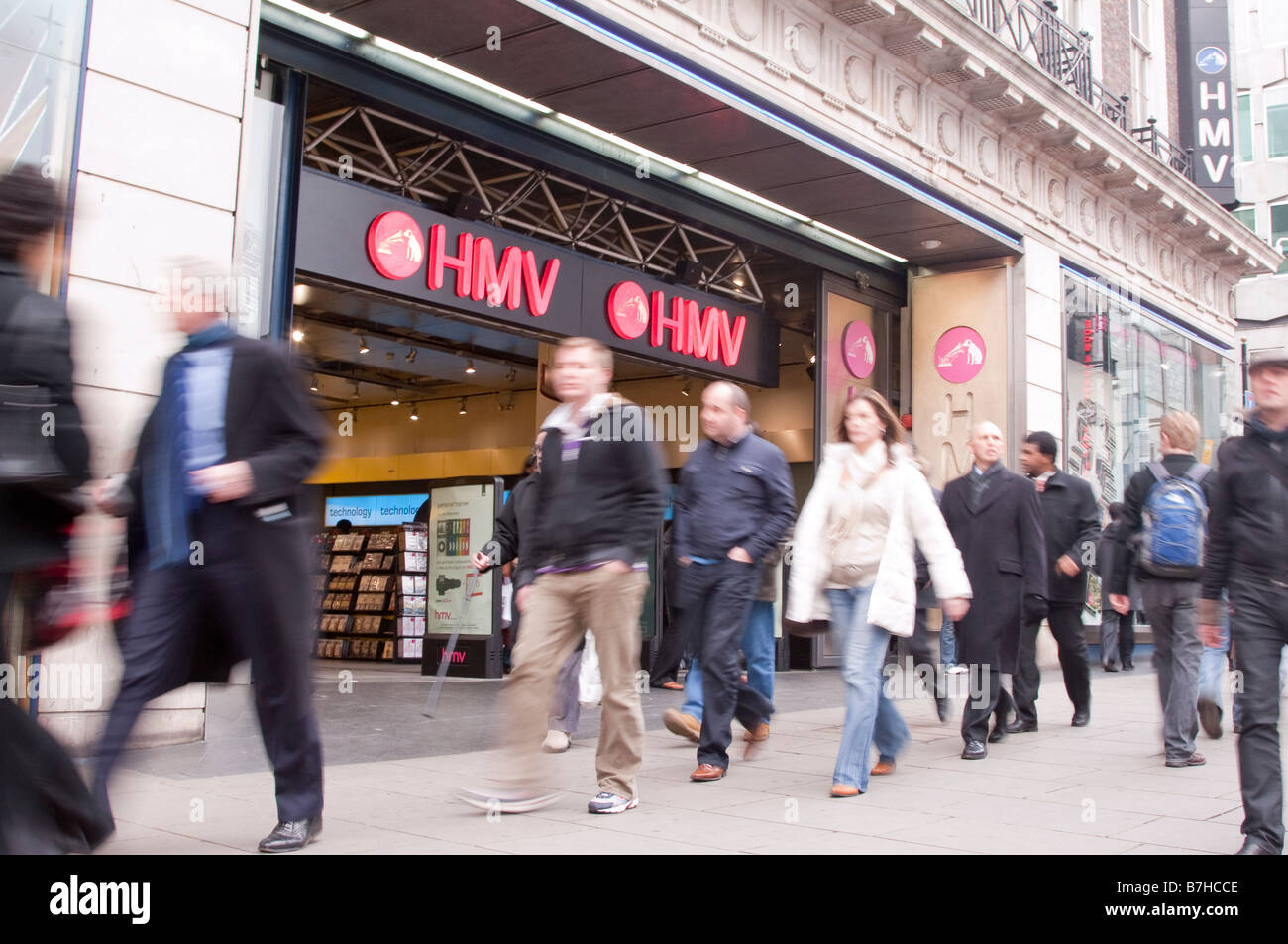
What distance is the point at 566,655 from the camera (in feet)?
14.7

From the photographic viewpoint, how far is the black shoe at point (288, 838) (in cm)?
368

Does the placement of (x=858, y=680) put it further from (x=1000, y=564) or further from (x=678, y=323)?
(x=678, y=323)

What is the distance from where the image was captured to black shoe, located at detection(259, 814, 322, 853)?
12.1ft

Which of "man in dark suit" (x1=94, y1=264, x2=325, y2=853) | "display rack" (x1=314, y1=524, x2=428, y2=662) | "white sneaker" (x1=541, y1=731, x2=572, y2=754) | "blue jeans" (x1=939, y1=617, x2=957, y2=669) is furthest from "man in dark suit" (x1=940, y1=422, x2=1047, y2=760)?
"display rack" (x1=314, y1=524, x2=428, y2=662)

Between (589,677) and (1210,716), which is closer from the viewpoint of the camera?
(1210,716)

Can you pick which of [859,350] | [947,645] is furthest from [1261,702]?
[859,350]

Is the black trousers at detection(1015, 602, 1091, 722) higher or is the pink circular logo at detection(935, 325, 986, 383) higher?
the pink circular logo at detection(935, 325, 986, 383)

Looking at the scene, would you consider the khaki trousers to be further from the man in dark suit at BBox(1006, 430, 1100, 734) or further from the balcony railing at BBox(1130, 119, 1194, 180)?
the balcony railing at BBox(1130, 119, 1194, 180)

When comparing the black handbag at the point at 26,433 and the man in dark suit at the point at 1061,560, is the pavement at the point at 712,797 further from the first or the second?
the black handbag at the point at 26,433

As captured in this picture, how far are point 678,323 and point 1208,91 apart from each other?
1188 cm

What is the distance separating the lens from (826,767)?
6.00 meters

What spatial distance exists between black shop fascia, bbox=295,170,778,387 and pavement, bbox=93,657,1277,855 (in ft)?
11.7
